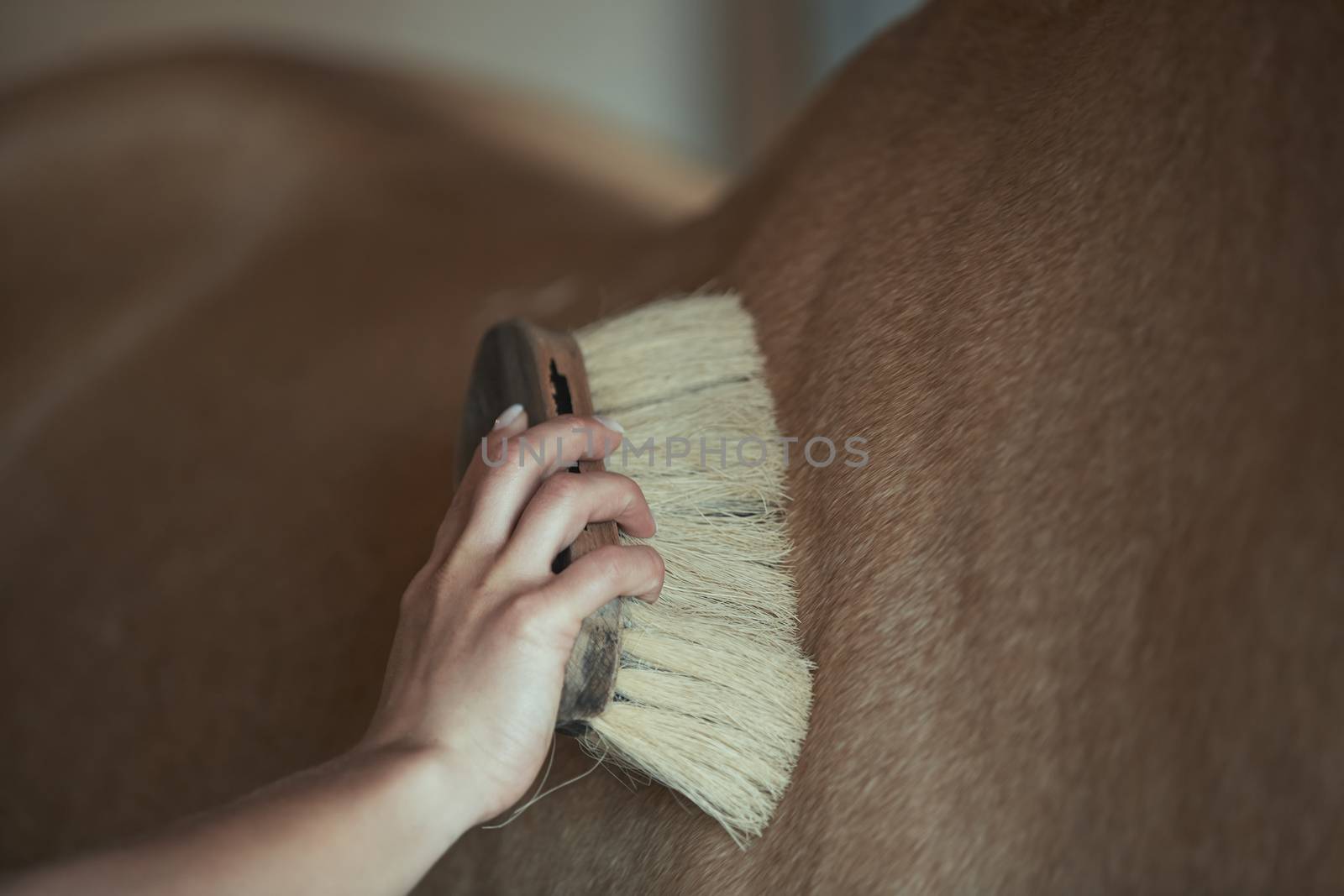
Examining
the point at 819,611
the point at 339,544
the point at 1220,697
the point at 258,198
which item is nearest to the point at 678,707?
the point at 819,611

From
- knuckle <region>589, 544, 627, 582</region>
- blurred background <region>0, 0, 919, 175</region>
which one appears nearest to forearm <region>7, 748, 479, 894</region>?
knuckle <region>589, 544, 627, 582</region>

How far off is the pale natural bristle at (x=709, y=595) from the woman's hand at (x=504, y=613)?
0.04 meters

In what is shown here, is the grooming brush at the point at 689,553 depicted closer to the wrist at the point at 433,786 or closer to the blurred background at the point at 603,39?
the wrist at the point at 433,786

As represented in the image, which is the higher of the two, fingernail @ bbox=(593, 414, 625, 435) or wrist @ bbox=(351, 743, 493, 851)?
fingernail @ bbox=(593, 414, 625, 435)

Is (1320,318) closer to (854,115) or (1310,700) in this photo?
(1310,700)

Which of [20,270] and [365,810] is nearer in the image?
[365,810]

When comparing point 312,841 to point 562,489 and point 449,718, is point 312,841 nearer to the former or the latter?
point 449,718

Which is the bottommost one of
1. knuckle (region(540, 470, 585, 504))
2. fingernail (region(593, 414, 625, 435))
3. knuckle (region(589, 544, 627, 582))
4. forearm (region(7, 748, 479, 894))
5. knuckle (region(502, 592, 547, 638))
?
forearm (region(7, 748, 479, 894))

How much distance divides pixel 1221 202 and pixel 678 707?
0.31 metres

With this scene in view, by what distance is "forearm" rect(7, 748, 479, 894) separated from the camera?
1.30ft

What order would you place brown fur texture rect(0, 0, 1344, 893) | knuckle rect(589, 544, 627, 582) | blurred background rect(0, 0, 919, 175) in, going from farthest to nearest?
blurred background rect(0, 0, 919, 175)
knuckle rect(589, 544, 627, 582)
brown fur texture rect(0, 0, 1344, 893)

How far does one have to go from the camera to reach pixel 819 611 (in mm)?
528

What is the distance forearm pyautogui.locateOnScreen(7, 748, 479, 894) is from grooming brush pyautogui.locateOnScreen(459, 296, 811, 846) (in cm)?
7

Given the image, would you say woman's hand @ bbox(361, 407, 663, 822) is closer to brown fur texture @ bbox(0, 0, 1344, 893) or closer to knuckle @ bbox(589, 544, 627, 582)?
knuckle @ bbox(589, 544, 627, 582)
